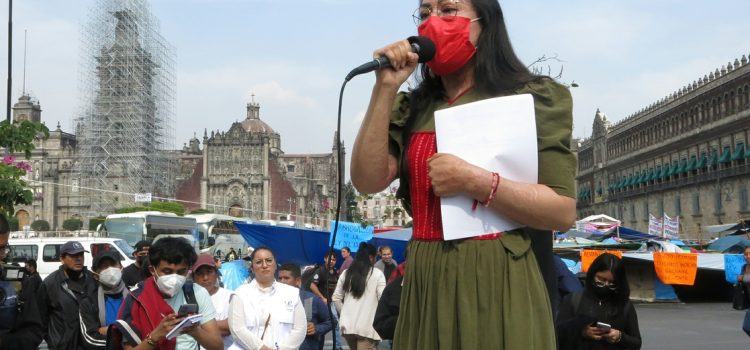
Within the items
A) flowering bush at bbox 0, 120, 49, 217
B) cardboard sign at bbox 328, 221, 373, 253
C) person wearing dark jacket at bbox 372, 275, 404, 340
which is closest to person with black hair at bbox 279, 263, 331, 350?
person wearing dark jacket at bbox 372, 275, 404, 340

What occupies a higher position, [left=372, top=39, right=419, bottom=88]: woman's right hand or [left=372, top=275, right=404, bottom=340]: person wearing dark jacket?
[left=372, top=39, right=419, bottom=88]: woman's right hand

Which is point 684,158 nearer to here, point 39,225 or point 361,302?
point 361,302

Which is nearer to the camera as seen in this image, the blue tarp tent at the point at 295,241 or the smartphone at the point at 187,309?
the smartphone at the point at 187,309

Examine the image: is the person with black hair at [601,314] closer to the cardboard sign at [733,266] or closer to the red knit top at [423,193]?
the red knit top at [423,193]

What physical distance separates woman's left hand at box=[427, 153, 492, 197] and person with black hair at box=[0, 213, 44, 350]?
3262mm

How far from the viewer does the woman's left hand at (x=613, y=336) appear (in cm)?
531

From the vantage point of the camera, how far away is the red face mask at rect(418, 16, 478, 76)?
2184mm

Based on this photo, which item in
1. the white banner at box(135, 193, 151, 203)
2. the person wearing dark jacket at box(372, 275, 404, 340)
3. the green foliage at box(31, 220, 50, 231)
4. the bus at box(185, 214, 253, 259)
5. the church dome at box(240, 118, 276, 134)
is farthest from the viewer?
the church dome at box(240, 118, 276, 134)

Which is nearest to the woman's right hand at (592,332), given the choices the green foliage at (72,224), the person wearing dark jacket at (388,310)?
the person wearing dark jacket at (388,310)

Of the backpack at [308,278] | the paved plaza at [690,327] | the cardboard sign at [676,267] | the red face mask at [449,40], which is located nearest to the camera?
the red face mask at [449,40]

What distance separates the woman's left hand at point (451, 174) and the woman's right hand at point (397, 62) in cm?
21

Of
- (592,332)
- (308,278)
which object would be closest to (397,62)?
(592,332)

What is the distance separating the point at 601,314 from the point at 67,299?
392 cm

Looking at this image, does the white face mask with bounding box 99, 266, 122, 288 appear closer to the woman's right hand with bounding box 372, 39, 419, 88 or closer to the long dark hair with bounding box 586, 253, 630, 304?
the long dark hair with bounding box 586, 253, 630, 304
